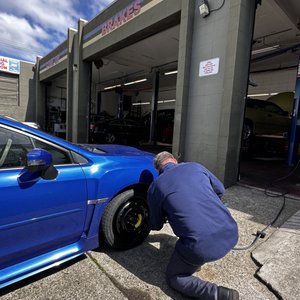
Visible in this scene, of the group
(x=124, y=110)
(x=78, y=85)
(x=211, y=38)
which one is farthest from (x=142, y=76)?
(x=211, y=38)

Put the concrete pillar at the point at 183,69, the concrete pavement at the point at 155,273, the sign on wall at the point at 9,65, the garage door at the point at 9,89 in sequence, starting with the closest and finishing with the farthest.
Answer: the concrete pavement at the point at 155,273, the concrete pillar at the point at 183,69, the sign on wall at the point at 9,65, the garage door at the point at 9,89

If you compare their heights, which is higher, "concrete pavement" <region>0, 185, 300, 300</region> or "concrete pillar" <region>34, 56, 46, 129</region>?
"concrete pillar" <region>34, 56, 46, 129</region>

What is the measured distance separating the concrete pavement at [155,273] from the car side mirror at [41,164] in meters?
0.98

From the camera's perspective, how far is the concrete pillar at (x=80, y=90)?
11508 millimetres

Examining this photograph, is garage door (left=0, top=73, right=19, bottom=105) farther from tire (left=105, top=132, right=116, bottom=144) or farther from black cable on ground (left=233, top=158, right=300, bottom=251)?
black cable on ground (left=233, top=158, right=300, bottom=251)

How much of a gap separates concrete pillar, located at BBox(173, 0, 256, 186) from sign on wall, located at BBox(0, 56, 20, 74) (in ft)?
56.0

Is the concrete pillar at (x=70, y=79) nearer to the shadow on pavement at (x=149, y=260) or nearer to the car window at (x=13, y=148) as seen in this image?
the shadow on pavement at (x=149, y=260)

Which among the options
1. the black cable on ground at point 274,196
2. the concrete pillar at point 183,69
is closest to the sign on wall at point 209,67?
the concrete pillar at point 183,69

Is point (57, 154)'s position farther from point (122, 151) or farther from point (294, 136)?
point (294, 136)

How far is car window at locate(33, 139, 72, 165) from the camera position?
218 centimetres

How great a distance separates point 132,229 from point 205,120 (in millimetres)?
3750

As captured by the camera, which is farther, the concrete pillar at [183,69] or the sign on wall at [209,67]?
the concrete pillar at [183,69]

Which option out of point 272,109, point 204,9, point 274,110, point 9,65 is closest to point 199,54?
point 204,9

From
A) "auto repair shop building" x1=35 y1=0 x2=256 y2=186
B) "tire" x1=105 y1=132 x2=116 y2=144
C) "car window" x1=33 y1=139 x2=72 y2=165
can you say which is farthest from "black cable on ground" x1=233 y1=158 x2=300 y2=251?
A: "tire" x1=105 y1=132 x2=116 y2=144
